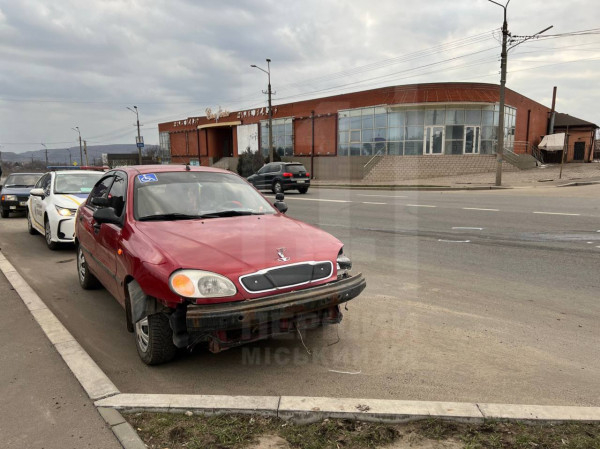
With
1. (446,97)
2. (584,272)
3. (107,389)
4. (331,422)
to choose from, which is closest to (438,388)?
(331,422)

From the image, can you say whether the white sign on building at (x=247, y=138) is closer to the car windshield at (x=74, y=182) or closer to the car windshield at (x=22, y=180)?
the car windshield at (x=22, y=180)

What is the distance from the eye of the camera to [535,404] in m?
2.86

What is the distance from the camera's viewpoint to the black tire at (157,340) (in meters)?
3.24

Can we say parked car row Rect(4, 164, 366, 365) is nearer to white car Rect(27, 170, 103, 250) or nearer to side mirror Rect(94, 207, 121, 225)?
side mirror Rect(94, 207, 121, 225)

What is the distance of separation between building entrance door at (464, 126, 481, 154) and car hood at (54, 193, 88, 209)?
107 feet

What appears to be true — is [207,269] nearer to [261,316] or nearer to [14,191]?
[261,316]

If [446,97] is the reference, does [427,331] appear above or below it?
below

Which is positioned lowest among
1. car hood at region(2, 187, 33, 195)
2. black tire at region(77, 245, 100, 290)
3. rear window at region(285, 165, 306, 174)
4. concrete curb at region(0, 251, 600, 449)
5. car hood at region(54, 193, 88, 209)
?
concrete curb at region(0, 251, 600, 449)

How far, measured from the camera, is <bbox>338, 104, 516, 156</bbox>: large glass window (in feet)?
112

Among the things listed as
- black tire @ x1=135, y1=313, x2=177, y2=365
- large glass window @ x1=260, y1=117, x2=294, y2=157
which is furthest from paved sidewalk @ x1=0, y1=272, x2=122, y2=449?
large glass window @ x1=260, y1=117, x2=294, y2=157

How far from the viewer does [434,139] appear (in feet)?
114

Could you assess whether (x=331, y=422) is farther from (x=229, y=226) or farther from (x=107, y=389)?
(x=229, y=226)

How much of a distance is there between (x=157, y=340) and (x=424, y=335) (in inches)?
95.8

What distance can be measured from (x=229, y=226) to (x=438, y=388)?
2.18m
